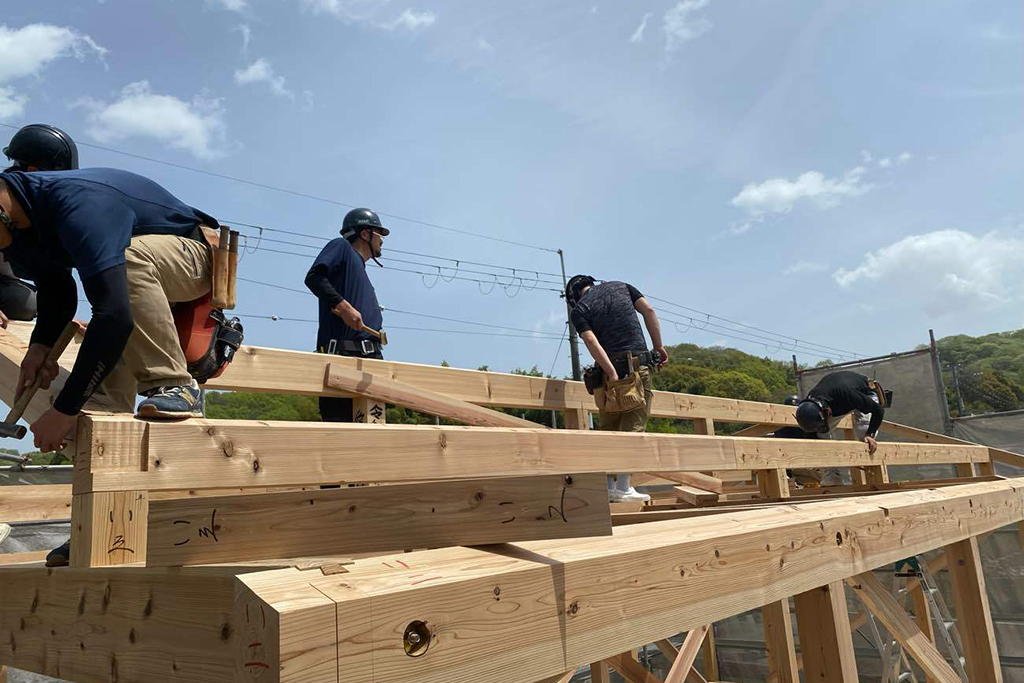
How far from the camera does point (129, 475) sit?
1.52m

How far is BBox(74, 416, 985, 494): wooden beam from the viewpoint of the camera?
1.52 meters

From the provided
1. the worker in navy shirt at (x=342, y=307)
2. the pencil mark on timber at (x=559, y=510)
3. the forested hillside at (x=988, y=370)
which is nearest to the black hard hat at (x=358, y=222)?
the worker in navy shirt at (x=342, y=307)

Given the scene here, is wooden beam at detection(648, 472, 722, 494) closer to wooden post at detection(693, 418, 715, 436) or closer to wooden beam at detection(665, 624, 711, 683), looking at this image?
wooden post at detection(693, 418, 715, 436)

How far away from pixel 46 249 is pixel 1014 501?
475 cm

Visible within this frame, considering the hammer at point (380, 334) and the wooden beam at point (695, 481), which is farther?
the wooden beam at point (695, 481)

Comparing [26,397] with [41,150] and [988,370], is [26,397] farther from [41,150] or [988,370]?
[988,370]

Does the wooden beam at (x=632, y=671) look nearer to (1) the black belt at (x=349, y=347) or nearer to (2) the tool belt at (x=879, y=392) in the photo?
(1) the black belt at (x=349, y=347)

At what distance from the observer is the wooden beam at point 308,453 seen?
4.99 ft

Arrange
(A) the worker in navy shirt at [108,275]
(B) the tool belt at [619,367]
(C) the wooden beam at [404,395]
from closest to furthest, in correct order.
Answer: (A) the worker in navy shirt at [108,275], (C) the wooden beam at [404,395], (B) the tool belt at [619,367]

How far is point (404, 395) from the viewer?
377 cm

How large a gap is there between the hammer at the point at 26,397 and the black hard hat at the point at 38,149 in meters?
0.79

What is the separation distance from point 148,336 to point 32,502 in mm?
2496

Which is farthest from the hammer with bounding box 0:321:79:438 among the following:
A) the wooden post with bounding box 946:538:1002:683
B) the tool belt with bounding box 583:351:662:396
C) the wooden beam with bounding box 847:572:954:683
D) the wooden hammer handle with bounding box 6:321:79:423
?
the wooden post with bounding box 946:538:1002:683

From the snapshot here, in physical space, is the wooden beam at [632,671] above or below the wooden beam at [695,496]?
below
